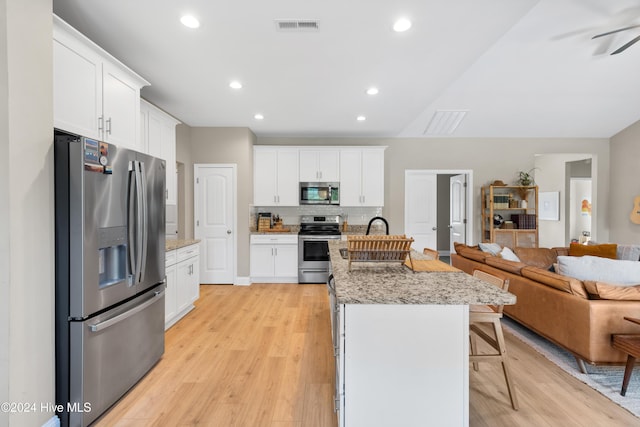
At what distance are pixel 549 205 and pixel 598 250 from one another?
367 centimetres

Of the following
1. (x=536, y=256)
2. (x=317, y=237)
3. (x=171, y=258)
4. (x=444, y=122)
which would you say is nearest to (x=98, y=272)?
(x=171, y=258)

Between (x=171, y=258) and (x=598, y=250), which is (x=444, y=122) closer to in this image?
(x=598, y=250)

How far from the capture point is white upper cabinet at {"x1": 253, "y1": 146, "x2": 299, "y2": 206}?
5.14 meters

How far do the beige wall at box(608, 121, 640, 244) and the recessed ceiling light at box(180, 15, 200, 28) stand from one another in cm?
709

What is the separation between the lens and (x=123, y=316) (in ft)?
6.41

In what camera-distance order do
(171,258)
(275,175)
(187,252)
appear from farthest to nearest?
(275,175), (187,252), (171,258)

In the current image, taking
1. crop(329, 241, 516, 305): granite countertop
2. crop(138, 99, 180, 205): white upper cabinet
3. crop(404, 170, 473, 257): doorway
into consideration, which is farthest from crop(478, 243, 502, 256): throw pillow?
crop(138, 99, 180, 205): white upper cabinet

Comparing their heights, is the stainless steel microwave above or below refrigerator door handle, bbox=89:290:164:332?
above

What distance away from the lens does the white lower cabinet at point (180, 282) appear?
306 centimetres

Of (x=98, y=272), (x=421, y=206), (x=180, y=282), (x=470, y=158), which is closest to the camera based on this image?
(x=98, y=272)

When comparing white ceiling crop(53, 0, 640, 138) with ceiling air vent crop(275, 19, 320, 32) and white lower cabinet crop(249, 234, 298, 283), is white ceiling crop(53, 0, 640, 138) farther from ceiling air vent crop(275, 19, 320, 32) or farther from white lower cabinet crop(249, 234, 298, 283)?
white lower cabinet crop(249, 234, 298, 283)

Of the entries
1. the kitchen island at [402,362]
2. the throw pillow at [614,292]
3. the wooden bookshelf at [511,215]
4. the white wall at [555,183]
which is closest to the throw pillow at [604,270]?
the throw pillow at [614,292]

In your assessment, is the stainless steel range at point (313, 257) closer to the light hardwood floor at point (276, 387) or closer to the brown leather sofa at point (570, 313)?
the light hardwood floor at point (276, 387)

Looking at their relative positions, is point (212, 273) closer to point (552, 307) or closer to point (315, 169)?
point (315, 169)
